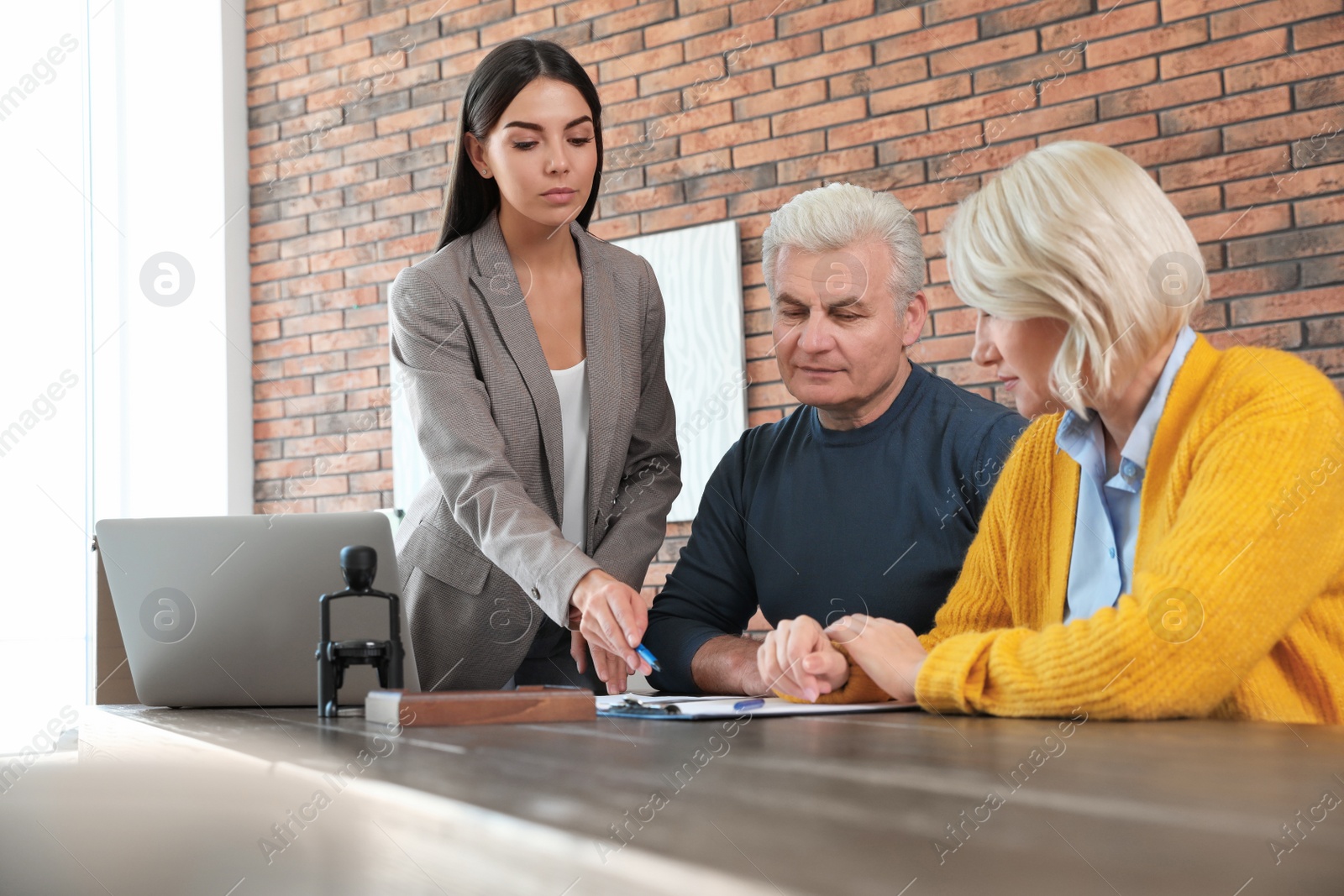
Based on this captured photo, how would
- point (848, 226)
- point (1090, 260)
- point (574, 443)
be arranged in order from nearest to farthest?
point (1090, 260) < point (848, 226) < point (574, 443)

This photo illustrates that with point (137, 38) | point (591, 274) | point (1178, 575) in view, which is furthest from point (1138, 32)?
point (137, 38)

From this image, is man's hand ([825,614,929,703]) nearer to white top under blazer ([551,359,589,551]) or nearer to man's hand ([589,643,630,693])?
man's hand ([589,643,630,693])

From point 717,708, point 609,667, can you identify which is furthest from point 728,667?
point 717,708

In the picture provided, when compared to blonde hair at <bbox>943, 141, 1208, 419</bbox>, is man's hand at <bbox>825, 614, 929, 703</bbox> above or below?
below

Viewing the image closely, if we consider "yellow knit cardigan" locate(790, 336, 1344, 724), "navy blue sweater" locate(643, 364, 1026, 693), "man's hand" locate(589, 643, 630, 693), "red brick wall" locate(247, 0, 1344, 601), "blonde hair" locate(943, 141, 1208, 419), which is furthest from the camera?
"red brick wall" locate(247, 0, 1344, 601)

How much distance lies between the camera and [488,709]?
116 centimetres

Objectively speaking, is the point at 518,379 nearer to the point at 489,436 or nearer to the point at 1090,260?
the point at 489,436

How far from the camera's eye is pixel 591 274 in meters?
1.90

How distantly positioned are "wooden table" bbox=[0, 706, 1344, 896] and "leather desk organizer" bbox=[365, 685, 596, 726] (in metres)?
0.03

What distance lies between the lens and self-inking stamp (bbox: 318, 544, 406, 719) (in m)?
1.28

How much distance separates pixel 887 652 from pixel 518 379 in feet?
2.60

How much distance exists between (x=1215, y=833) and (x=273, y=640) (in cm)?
118

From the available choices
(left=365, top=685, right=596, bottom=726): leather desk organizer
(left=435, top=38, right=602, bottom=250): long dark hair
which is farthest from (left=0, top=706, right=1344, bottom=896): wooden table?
(left=435, top=38, right=602, bottom=250): long dark hair

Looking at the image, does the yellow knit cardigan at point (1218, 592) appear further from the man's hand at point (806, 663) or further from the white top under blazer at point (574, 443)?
the white top under blazer at point (574, 443)
